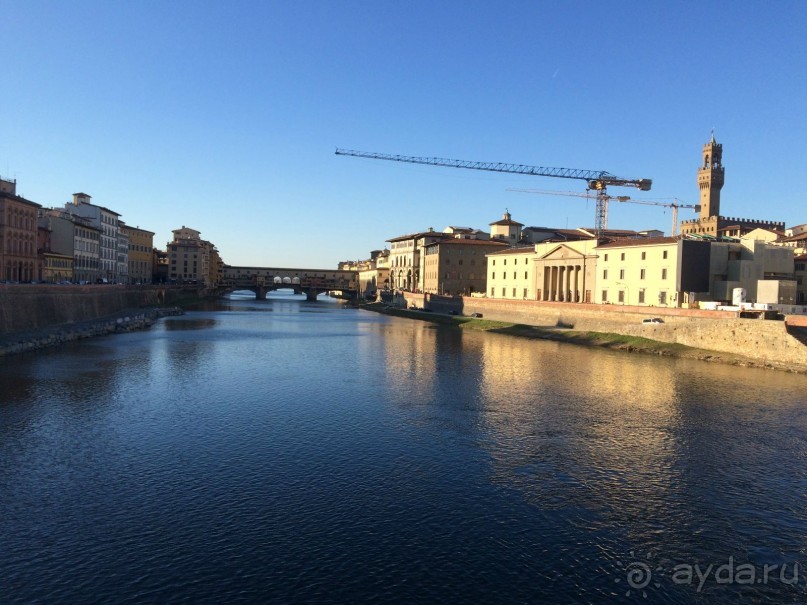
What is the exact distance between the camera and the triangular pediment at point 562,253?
85.3 m

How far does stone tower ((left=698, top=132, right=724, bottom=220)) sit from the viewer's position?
430 ft

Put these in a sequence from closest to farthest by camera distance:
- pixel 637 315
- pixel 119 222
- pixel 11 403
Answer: pixel 11 403
pixel 637 315
pixel 119 222

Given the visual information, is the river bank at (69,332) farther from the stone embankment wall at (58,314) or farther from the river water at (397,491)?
the river water at (397,491)

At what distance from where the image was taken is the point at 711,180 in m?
131

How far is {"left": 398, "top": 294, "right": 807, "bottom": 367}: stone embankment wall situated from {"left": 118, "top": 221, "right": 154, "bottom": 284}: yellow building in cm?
8851

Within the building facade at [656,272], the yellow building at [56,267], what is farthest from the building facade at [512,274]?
the yellow building at [56,267]

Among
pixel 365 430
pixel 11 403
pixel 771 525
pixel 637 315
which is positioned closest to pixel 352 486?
pixel 365 430

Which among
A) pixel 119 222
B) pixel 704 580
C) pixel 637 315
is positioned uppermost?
pixel 119 222

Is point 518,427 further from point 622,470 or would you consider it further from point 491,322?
point 491,322

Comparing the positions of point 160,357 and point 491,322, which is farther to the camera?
point 491,322

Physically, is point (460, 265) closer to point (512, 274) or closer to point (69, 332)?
point (512, 274)

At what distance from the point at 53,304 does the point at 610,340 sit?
59.7 meters

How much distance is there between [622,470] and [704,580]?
7.75m

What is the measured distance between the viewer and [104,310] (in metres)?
81.6
